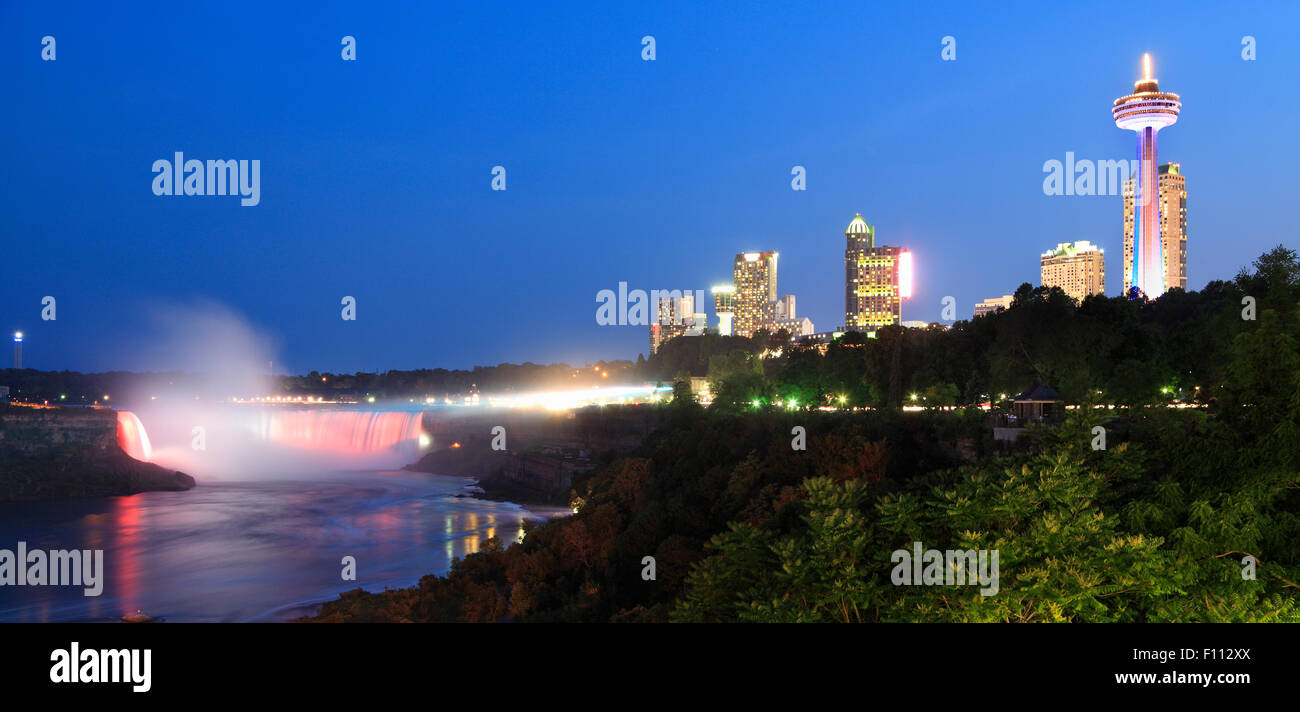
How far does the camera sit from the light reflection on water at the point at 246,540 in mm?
31844

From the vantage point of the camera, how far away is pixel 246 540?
1753 inches

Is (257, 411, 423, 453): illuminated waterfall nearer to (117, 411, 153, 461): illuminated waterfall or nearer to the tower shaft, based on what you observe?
(117, 411, 153, 461): illuminated waterfall

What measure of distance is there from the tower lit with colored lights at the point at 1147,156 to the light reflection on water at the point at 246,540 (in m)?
153

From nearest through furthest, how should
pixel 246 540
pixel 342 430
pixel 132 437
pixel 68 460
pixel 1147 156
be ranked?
1. pixel 246 540
2. pixel 68 460
3. pixel 132 437
4. pixel 342 430
5. pixel 1147 156

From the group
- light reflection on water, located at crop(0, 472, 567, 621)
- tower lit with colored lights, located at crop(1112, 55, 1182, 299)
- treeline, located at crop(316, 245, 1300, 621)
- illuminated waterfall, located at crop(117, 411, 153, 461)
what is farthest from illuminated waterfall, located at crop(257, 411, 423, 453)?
tower lit with colored lights, located at crop(1112, 55, 1182, 299)

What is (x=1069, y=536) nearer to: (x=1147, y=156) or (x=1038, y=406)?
(x=1038, y=406)

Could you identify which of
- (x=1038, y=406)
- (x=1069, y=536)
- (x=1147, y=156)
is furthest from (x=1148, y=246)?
(x=1069, y=536)

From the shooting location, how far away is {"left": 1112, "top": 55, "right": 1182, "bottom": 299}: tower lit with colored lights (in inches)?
6097

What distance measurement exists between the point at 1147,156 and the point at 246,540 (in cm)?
17521

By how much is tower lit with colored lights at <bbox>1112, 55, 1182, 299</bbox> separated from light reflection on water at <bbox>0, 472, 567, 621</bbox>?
153404 mm
